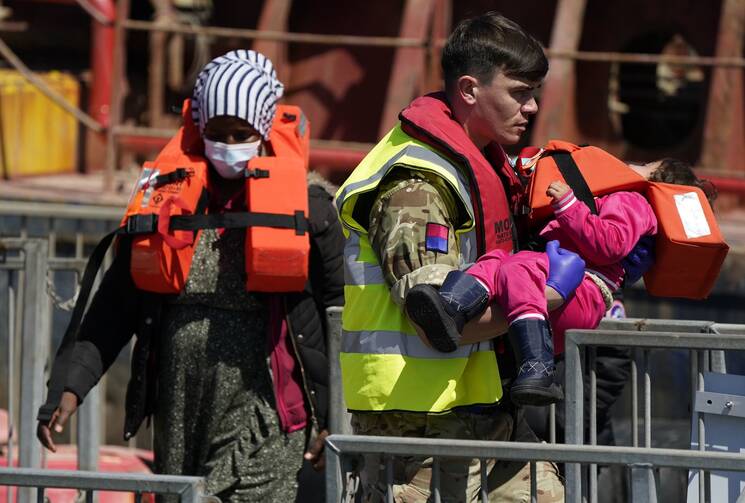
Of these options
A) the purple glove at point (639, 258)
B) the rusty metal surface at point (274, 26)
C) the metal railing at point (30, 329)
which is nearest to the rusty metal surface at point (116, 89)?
the rusty metal surface at point (274, 26)

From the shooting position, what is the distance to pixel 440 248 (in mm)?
3529

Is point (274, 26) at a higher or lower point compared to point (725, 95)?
higher

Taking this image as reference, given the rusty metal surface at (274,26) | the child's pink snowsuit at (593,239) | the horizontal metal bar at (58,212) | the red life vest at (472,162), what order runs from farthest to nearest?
the rusty metal surface at (274,26) < the horizontal metal bar at (58,212) < the child's pink snowsuit at (593,239) < the red life vest at (472,162)

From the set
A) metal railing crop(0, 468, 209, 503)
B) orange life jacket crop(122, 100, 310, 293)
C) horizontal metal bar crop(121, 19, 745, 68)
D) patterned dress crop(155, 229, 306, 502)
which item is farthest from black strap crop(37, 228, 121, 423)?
horizontal metal bar crop(121, 19, 745, 68)

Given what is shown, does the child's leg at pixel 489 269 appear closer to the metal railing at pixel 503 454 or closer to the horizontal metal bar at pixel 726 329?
the metal railing at pixel 503 454

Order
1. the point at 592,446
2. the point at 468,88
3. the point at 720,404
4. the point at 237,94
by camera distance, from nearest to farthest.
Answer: the point at 592,446
the point at 468,88
the point at 720,404
the point at 237,94

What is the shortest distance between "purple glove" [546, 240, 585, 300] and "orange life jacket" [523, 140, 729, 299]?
0.91 feet

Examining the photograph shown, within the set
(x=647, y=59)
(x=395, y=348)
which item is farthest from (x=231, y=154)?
(x=647, y=59)

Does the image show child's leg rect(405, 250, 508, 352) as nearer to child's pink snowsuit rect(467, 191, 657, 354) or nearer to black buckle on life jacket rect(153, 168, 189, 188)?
child's pink snowsuit rect(467, 191, 657, 354)

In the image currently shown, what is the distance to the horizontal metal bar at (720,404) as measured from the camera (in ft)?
12.5

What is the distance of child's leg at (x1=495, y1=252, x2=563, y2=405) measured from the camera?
3.48m

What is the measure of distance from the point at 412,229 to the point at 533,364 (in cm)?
44

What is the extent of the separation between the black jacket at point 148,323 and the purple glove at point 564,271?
1.26 metres

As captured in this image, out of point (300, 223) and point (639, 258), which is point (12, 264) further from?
point (639, 258)
